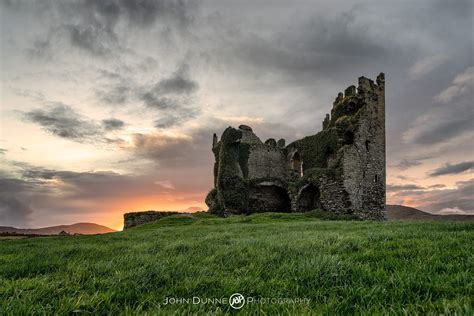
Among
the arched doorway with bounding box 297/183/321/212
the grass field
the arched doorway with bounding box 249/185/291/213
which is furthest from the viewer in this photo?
the arched doorway with bounding box 249/185/291/213

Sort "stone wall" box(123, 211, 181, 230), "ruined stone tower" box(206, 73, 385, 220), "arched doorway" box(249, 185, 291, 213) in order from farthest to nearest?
"arched doorway" box(249, 185, 291, 213)
"stone wall" box(123, 211, 181, 230)
"ruined stone tower" box(206, 73, 385, 220)

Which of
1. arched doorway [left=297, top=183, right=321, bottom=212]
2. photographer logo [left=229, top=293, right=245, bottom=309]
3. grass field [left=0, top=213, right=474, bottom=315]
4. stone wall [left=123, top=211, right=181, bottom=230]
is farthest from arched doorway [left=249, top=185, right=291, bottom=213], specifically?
photographer logo [left=229, top=293, right=245, bottom=309]

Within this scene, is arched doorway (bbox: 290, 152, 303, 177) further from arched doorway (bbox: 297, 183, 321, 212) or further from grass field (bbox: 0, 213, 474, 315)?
grass field (bbox: 0, 213, 474, 315)

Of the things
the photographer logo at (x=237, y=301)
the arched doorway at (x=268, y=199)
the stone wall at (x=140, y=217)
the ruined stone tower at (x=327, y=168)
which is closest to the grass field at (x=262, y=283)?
the photographer logo at (x=237, y=301)

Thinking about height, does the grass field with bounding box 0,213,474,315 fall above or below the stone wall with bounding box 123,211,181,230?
above

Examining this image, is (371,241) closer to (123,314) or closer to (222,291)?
(222,291)

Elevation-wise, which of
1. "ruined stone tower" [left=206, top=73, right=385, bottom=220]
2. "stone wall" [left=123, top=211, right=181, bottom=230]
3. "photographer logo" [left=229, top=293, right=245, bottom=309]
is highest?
"ruined stone tower" [left=206, top=73, right=385, bottom=220]

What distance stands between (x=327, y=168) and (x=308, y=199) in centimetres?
433

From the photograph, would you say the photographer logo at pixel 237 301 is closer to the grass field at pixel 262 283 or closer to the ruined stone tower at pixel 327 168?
the grass field at pixel 262 283

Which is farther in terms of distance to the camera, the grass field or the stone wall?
the stone wall

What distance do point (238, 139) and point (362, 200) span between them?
13161 millimetres

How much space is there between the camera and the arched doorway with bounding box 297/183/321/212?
27984 millimetres

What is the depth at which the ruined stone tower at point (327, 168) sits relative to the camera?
2505 centimetres

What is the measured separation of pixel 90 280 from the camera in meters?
3.14
